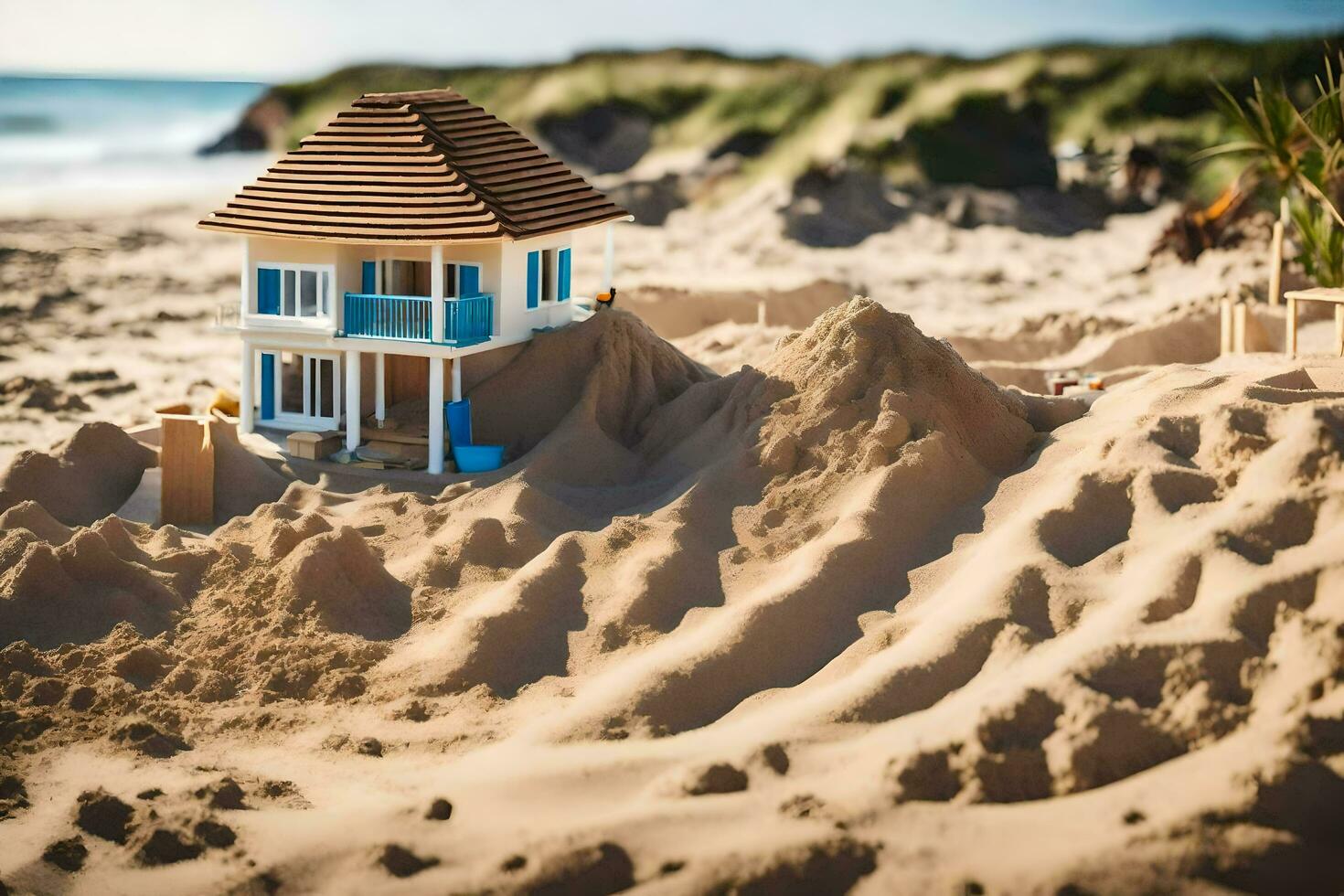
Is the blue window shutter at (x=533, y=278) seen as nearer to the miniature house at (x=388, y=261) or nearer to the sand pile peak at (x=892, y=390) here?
the miniature house at (x=388, y=261)

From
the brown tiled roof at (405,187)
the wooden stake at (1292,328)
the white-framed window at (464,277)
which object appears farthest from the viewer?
the white-framed window at (464,277)

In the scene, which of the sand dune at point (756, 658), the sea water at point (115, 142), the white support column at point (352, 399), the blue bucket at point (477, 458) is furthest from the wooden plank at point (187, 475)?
the sea water at point (115, 142)

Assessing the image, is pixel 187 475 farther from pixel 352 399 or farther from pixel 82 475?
pixel 352 399

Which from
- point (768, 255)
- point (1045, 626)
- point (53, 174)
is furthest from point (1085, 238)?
point (53, 174)

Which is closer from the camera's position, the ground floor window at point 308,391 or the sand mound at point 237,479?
the sand mound at point 237,479

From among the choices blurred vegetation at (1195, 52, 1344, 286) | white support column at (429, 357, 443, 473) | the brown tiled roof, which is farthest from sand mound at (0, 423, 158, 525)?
blurred vegetation at (1195, 52, 1344, 286)

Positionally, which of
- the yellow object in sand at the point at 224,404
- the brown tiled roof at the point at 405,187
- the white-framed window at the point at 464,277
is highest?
the brown tiled roof at the point at 405,187

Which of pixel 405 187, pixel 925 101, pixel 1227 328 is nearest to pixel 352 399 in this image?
→ pixel 405 187

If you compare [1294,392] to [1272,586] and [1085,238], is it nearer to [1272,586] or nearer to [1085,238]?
[1272,586]
